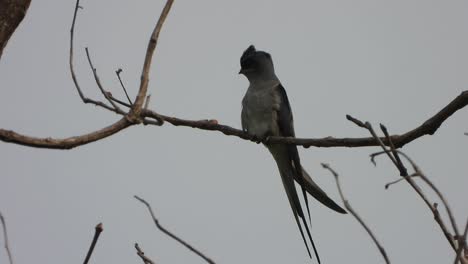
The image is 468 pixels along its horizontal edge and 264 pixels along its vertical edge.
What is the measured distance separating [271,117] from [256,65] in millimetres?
893

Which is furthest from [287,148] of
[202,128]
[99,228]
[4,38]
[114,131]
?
[99,228]

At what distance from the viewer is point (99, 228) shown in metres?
2.35

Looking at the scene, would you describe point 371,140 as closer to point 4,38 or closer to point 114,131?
point 114,131

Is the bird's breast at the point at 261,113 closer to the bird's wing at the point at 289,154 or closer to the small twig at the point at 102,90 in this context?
the bird's wing at the point at 289,154

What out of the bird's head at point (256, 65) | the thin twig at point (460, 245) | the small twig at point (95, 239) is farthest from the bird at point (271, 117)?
the small twig at point (95, 239)

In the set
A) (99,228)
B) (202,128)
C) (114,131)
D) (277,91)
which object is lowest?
(99,228)

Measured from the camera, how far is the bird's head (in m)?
7.77

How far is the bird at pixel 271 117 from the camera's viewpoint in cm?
695

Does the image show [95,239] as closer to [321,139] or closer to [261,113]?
[321,139]

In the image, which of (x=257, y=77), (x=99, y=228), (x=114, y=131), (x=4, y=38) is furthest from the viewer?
(x=257, y=77)

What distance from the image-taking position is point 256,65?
779 centimetres

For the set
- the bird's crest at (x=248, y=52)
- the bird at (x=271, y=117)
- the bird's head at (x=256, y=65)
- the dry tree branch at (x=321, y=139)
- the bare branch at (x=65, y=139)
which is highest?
the bird's crest at (x=248, y=52)

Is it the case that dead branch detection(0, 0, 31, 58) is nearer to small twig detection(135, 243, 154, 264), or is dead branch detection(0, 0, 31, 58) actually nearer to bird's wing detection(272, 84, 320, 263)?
small twig detection(135, 243, 154, 264)

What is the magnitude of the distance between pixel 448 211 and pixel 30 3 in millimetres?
2094
